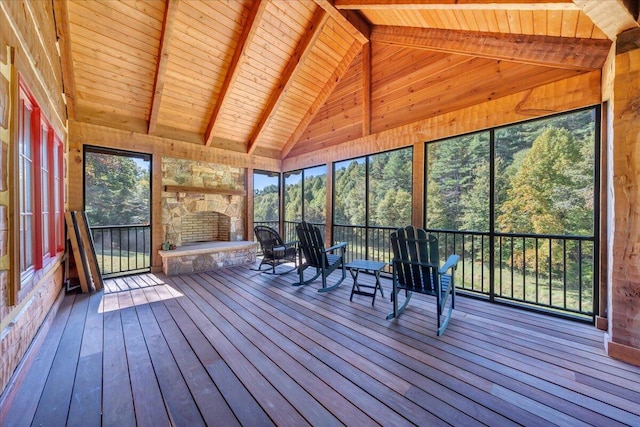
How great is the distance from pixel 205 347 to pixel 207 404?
754 millimetres

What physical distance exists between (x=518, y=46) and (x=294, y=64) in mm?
3430

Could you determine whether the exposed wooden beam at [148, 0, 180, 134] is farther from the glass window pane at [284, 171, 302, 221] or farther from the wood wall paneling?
the wood wall paneling

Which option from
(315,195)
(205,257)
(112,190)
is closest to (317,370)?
(205,257)

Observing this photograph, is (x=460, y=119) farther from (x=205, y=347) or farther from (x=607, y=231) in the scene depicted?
(x=205, y=347)

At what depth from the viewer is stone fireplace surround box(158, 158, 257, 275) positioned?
502cm

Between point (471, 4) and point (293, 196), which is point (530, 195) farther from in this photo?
point (293, 196)

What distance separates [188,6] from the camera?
358cm

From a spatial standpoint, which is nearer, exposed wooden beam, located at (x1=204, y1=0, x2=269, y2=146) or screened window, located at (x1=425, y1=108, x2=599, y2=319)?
exposed wooden beam, located at (x1=204, y1=0, x2=269, y2=146)

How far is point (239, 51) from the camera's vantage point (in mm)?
4145

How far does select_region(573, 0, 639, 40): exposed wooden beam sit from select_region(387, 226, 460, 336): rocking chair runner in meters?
2.13

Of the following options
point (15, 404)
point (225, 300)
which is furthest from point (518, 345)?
point (15, 404)

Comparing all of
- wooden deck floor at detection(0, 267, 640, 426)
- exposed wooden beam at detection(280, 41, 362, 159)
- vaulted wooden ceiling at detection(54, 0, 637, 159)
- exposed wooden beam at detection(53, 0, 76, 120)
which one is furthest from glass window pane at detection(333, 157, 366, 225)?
exposed wooden beam at detection(53, 0, 76, 120)

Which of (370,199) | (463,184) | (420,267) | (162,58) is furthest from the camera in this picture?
(463,184)

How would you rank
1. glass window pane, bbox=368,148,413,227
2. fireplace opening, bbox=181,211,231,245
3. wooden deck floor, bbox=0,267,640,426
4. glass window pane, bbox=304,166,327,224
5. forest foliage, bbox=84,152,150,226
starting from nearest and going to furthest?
wooden deck floor, bbox=0,267,640,426
forest foliage, bbox=84,152,150,226
fireplace opening, bbox=181,211,231,245
glass window pane, bbox=304,166,327,224
glass window pane, bbox=368,148,413,227
